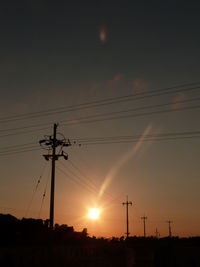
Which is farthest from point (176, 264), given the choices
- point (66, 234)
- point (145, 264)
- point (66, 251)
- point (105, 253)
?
point (66, 251)

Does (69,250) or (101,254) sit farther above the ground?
(69,250)

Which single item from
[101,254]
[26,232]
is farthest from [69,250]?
[101,254]

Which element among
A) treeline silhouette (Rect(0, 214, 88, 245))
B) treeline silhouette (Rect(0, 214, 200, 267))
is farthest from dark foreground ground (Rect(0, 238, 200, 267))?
treeline silhouette (Rect(0, 214, 88, 245))

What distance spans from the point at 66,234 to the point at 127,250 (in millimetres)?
11717

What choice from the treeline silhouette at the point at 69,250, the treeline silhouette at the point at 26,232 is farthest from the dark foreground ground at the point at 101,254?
the treeline silhouette at the point at 26,232

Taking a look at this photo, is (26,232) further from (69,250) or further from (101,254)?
(101,254)

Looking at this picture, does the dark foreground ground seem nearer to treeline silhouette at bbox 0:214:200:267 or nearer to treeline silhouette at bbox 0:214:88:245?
treeline silhouette at bbox 0:214:200:267

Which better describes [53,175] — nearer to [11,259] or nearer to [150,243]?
[11,259]

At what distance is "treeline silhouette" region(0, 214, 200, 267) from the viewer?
33.3 metres

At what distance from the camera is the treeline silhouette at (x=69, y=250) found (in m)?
33.3

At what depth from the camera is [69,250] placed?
122ft

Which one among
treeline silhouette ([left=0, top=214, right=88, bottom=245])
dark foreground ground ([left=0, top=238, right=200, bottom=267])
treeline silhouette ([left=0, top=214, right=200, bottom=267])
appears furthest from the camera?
treeline silhouette ([left=0, top=214, right=88, bottom=245])

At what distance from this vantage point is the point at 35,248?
3362 cm

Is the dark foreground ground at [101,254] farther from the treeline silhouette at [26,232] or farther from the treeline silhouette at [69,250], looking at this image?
→ the treeline silhouette at [26,232]
